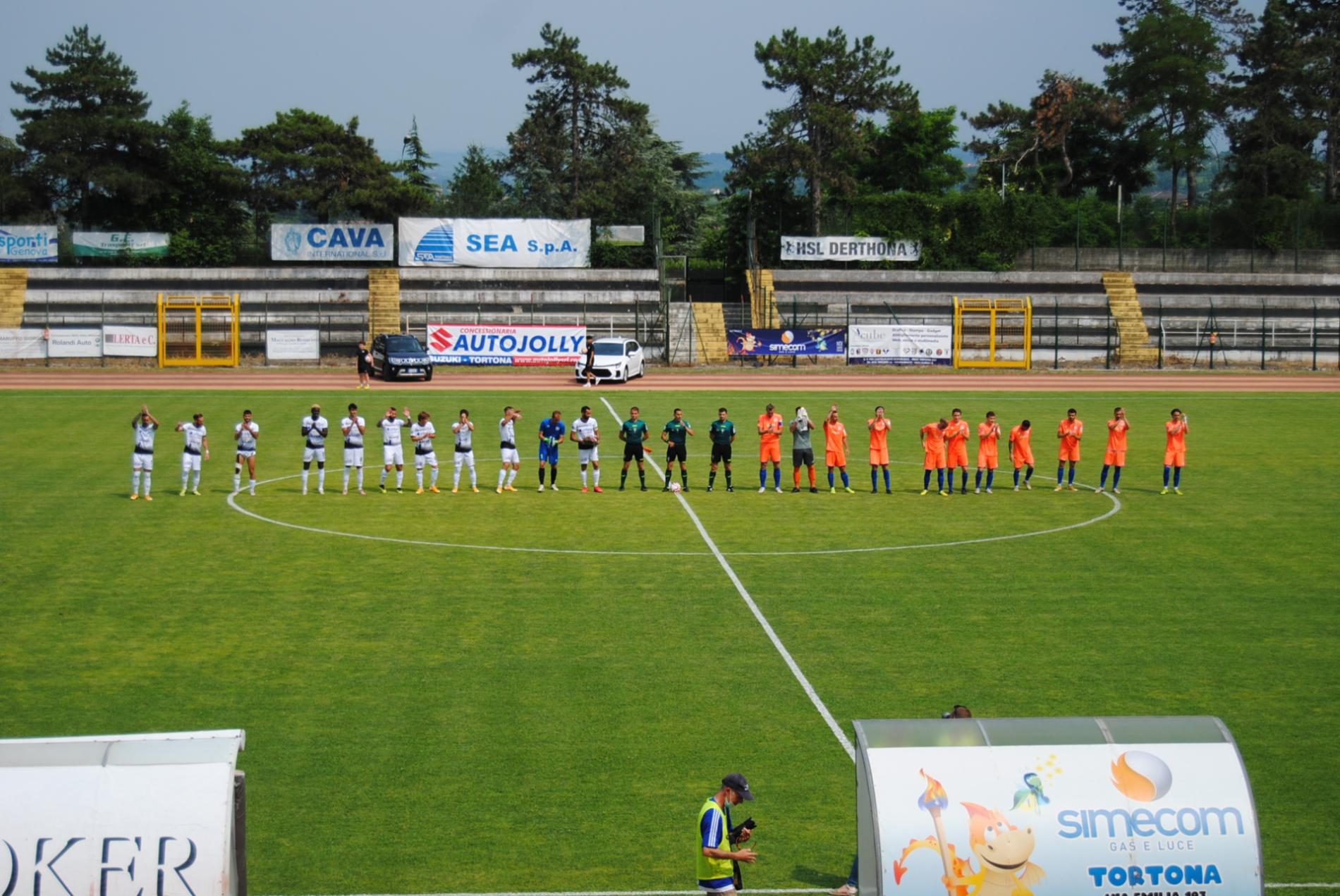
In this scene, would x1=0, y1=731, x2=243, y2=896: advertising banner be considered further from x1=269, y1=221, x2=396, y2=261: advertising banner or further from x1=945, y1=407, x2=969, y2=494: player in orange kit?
x1=269, y1=221, x2=396, y2=261: advertising banner

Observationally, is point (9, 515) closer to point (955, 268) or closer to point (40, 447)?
point (40, 447)

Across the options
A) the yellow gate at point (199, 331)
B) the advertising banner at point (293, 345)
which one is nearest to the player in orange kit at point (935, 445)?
the advertising banner at point (293, 345)

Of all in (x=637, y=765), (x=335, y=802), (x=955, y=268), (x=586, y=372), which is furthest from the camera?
(x=955, y=268)

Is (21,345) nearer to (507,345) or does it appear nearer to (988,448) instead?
(507,345)

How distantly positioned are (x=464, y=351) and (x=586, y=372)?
8.08 meters

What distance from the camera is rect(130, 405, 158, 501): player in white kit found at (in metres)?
25.0

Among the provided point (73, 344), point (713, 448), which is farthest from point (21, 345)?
point (713, 448)

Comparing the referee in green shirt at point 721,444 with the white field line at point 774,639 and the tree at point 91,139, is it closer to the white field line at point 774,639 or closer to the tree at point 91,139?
the white field line at point 774,639

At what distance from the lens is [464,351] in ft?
176

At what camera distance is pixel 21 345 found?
5325 centimetres

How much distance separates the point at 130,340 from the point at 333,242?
1295 cm

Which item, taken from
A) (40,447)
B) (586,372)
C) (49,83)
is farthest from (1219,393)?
(49,83)

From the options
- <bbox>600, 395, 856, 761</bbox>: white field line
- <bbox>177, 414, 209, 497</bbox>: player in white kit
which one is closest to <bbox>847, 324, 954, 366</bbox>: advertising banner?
<bbox>600, 395, 856, 761</bbox>: white field line

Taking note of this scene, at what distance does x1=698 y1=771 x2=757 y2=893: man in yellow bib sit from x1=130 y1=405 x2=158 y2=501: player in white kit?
1904cm
